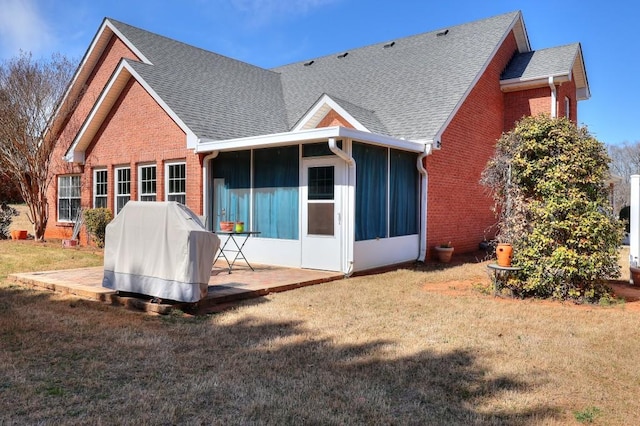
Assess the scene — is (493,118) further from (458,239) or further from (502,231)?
(502,231)

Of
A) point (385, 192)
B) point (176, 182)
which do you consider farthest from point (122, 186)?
point (385, 192)

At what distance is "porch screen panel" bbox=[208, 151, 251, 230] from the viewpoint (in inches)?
460

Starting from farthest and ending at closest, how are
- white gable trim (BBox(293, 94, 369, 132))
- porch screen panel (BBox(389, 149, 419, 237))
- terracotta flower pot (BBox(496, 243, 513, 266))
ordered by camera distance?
white gable trim (BBox(293, 94, 369, 132))
porch screen panel (BBox(389, 149, 419, 237))
terracotta flower pot (BBox(496, 243, 513, 266))

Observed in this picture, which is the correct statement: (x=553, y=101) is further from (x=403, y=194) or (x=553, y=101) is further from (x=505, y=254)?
(x=505, y=254)

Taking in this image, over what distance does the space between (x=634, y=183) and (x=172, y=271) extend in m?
9.24

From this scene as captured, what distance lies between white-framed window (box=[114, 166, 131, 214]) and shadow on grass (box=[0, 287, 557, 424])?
9.27m

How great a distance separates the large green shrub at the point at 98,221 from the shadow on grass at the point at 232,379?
30.1ft

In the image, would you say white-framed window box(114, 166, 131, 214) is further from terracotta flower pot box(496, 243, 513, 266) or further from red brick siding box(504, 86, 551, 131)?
red brick siding box(504, 86, 551, 131)

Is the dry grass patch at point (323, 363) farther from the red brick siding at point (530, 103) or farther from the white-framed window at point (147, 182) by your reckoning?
the red brick siding at point (530, 103)

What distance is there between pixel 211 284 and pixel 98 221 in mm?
8206

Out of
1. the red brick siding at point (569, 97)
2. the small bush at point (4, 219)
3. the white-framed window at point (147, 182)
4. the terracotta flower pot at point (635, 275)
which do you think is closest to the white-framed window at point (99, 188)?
the white-framed window at point (147, 182)

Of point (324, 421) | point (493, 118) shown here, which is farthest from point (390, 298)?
point (493, 118)

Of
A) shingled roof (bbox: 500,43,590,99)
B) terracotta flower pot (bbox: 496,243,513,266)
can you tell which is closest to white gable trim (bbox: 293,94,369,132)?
terracotta flower pot (bbox: 496,243,513,266)

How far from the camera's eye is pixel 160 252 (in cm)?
672
